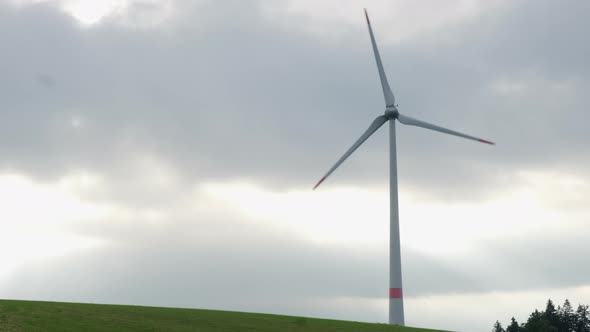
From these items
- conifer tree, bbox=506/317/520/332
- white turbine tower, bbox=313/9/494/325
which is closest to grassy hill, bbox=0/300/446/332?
white turbine tower, bbox=313/9/494/325

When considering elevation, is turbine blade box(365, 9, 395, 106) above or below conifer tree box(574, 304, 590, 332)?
above

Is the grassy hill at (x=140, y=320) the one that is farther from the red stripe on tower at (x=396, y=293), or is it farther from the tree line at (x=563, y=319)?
the tree line at (x=563, y=319)

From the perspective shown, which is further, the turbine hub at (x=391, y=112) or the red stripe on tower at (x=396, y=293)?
the turbine hub at (x=391, y=112)

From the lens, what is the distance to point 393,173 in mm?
87750

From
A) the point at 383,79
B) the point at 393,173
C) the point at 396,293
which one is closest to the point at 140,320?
the point at 396,293

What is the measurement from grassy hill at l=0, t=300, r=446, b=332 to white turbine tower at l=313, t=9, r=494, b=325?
6719 mm

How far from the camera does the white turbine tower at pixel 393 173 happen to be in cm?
8331

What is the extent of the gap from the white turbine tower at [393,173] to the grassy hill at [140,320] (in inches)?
265

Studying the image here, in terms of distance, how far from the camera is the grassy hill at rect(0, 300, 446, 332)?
193ft

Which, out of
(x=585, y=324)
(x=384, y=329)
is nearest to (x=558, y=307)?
(x=585, y=324)

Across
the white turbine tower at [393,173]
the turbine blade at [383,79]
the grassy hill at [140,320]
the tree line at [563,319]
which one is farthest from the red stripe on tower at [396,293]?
the tree line at [563,319]

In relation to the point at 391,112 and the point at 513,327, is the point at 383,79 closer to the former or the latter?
the point at 391,112

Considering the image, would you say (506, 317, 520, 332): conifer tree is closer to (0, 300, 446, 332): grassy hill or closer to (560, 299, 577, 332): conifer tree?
(560, 299, 577, 332): conifer tree

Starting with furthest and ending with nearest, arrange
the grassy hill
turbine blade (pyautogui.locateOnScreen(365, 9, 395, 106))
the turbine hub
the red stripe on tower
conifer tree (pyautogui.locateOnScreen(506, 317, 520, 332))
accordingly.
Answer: conifer tree (pyautogui.locateOnScreen(506, 317, 520, 332)) < turbine blade (pyautogui.locateOnScreen(365, 9, 395, 106)) < the turbine hub < the red stripe on tower < the grassy hill
